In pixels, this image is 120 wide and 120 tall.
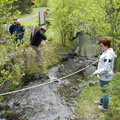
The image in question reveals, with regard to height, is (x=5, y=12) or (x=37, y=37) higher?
(x=5, y=12)

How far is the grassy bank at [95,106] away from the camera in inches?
119

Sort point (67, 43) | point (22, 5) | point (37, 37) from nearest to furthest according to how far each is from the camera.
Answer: point (37, 37) < point (67, 43) < point (22, 5)

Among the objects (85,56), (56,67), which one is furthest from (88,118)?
(85,56)

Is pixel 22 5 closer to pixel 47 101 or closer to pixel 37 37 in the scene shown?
pixel 37 37

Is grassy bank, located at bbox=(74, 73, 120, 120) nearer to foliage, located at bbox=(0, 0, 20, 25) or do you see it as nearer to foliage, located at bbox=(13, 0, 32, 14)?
foliage, located at bbox=(0, 0, 20, 25)

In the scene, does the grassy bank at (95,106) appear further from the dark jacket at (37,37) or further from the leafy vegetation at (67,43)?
the dark jacket at (37,37)

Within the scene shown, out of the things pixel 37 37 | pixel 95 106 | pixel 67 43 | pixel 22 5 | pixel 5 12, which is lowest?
pixel 95 106

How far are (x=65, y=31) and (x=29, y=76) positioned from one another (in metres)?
5.86

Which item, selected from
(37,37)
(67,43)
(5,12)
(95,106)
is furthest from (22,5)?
(95,106)

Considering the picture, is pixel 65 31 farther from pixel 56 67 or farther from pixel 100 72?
pixel 100 72

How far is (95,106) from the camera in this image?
15.6 ft

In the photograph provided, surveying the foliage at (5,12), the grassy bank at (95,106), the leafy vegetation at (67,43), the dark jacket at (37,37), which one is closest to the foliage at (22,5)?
the leafy vegetation at (67,43)

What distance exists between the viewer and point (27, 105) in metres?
5.25

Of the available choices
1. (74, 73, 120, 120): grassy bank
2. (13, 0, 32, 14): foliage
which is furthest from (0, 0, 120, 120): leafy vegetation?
(13, 0, 32, 14): foliage
